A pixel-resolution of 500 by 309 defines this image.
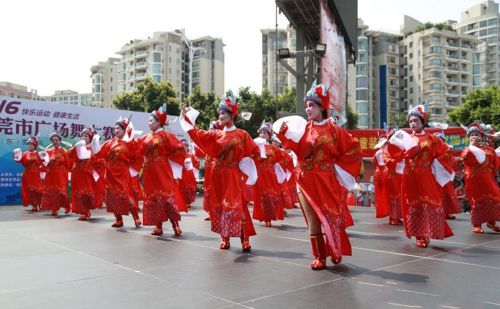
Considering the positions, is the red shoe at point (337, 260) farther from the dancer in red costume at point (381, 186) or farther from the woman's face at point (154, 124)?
the dancer in red costume at point (381, 186)

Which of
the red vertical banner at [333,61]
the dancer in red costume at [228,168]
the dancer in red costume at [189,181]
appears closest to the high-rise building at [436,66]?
the red vertical banner at [333,61]

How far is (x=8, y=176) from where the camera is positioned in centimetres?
1207

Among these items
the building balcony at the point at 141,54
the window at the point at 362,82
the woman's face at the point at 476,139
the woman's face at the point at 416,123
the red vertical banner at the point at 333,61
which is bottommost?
the woman's face at the point at 476,139

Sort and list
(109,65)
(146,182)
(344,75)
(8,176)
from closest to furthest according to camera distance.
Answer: (146,182) < (8,176) < (344,75) < (109,65)

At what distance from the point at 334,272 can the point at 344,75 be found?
→ 42.9 ft

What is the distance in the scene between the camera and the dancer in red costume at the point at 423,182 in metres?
5.36

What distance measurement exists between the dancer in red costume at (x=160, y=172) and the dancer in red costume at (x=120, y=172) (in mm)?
940

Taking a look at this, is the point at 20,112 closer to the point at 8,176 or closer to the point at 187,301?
the point at 8,176

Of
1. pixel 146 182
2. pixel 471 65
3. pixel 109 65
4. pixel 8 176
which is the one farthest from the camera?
pixel 109 65

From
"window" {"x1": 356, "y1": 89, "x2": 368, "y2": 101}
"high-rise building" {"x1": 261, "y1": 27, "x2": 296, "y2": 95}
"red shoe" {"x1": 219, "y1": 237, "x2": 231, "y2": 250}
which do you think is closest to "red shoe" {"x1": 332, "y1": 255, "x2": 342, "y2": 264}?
"red shoe" {"x1": 219, "y1": 237, "x2": 231, "y2": 250}

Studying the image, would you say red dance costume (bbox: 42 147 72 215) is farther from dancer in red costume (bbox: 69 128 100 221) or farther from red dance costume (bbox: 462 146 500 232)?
red dance costume (bbox: 462 146 500 232)

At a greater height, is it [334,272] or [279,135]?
[279,135]

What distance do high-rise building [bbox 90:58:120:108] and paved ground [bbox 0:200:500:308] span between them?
70.3 metres

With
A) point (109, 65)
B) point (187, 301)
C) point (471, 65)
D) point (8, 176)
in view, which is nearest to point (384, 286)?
point (187, 301)
